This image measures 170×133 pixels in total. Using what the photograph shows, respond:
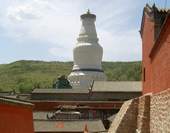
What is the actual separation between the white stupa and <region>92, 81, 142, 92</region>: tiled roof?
515cm

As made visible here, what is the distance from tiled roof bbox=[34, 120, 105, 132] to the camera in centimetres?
1851

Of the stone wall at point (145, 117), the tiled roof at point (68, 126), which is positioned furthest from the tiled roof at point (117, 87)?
the stone wall at point (145, 117)

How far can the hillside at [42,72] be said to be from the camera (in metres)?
80.8

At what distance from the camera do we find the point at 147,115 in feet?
31.8

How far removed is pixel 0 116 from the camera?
862cm

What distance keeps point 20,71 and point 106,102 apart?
78766 millimetres

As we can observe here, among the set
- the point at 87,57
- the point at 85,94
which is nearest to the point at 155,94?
the point at 85,94

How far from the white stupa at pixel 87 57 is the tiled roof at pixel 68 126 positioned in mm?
16978

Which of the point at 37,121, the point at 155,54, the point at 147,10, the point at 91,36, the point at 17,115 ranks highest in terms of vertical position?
the point at 91,36

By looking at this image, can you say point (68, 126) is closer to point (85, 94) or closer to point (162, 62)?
point (85, 94)

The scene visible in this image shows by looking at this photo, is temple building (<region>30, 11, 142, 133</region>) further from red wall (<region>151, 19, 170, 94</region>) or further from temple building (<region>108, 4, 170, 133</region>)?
red wall (<region>151, 19, 170, 94</region>)

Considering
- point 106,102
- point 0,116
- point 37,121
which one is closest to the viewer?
point 0,116

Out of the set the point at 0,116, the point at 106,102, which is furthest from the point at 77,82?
the point at 0,116

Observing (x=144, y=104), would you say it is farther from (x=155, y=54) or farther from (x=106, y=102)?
(x=106, y=102)
